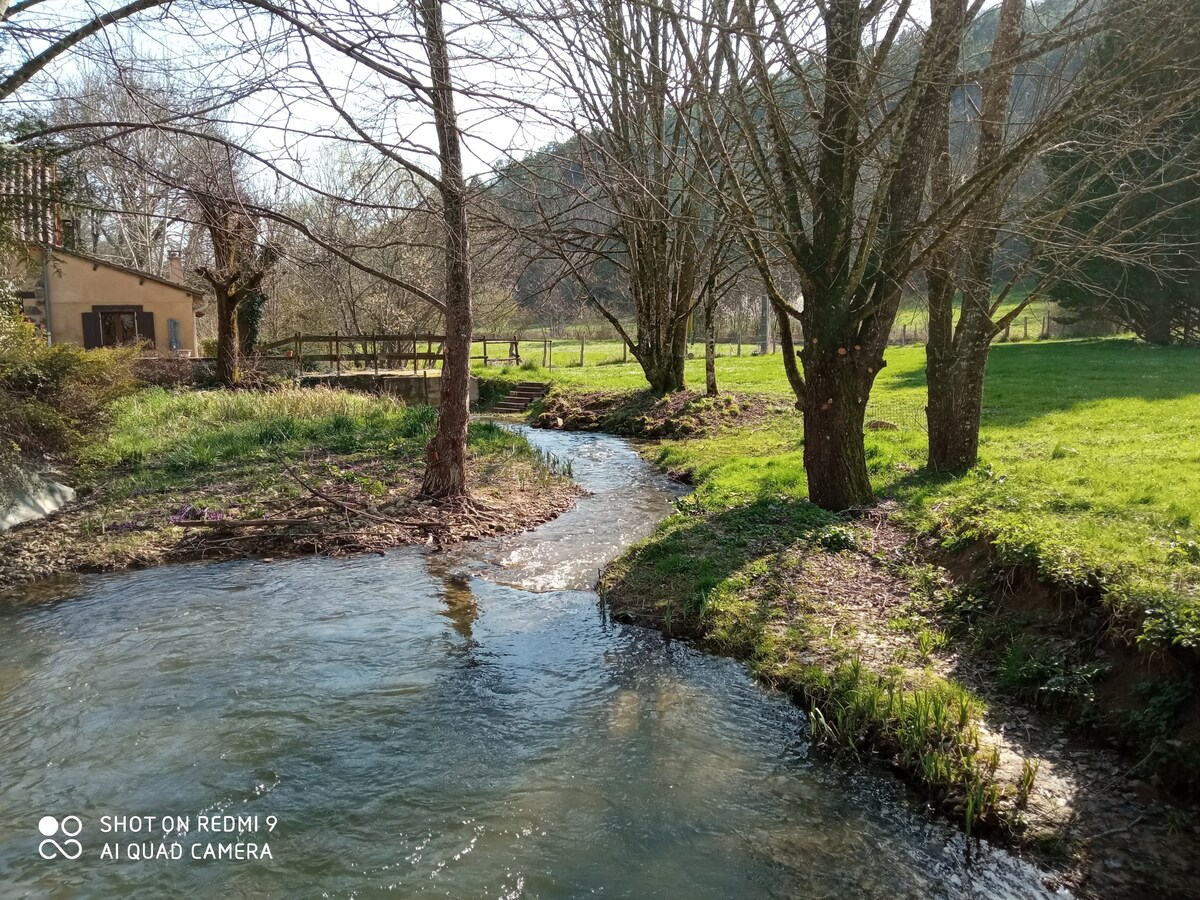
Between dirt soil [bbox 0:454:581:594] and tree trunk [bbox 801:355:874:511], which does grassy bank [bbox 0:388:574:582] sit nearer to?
dirt soil [bbox 0:454:581:594]

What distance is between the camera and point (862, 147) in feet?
22.7

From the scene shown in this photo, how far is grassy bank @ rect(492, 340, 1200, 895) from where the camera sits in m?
4.36

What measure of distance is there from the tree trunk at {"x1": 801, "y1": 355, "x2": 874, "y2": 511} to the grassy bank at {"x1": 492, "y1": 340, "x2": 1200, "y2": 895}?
1.07 feet

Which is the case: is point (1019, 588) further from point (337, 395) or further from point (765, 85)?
point (337, 395)

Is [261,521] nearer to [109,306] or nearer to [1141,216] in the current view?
[109,306]

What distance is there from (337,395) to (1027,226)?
50.1ft

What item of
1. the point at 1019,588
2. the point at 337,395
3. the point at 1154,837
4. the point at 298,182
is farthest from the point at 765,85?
the point at 337,395

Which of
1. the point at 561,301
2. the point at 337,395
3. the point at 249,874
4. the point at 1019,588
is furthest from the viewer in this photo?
the point at 561,301

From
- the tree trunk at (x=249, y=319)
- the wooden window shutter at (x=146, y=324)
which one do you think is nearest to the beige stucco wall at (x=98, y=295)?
the wooden window shutter at (x=146, y=324)

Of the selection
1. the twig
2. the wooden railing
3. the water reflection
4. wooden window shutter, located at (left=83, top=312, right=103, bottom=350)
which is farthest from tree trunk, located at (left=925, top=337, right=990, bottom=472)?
wooden window shutter, located at (left=83, top=312, right=103, bottom=350)

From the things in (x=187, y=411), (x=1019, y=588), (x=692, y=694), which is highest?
(x=187, y=411)

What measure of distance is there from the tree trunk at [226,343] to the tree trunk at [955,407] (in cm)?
2013

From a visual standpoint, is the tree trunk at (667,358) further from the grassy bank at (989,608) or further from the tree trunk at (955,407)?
the tree trunk at (955,407)

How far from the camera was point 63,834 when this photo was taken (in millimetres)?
4117
